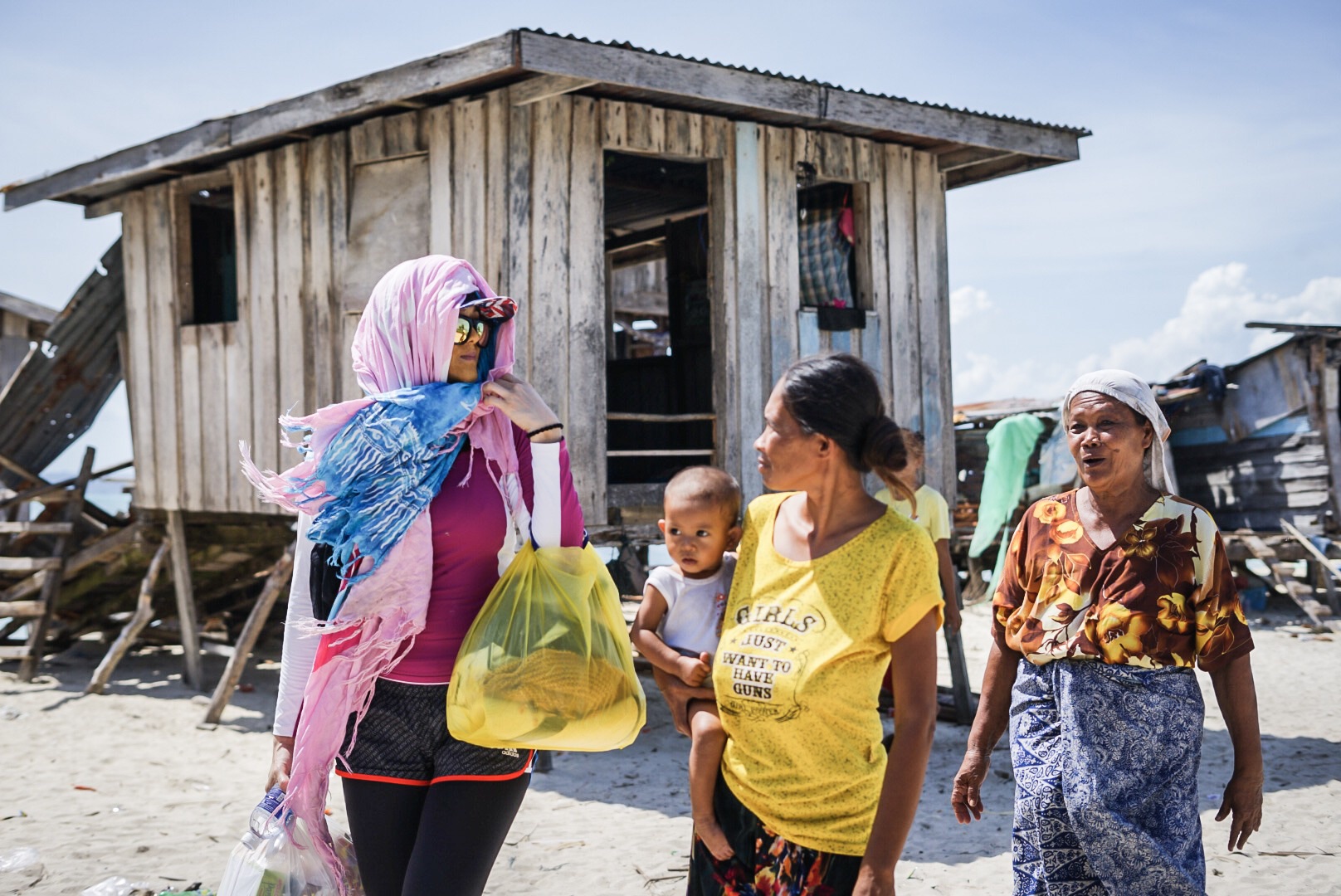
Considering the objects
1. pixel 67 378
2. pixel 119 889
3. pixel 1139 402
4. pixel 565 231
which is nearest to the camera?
pixel 1139 402

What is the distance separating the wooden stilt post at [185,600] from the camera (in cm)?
972

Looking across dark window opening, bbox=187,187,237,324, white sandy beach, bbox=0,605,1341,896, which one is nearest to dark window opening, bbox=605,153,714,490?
white sandy beach, bbox=0,605,1341,896

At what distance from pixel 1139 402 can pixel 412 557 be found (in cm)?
194

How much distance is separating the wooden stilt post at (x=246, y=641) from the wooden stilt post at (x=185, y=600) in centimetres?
104

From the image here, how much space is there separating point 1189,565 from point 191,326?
8.38 meters

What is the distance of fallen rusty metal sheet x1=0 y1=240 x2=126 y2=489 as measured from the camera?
1018cm

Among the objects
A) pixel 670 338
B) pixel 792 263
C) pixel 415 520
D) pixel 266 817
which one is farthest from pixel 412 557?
pixel 670 338

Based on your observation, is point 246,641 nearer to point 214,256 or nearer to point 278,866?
point 214,256

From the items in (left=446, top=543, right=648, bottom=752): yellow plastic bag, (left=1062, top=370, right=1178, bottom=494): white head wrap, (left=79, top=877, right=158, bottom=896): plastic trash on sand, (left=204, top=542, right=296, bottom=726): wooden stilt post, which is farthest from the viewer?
(left=204, top=542, right=296, bottom=726): wooden stilt post

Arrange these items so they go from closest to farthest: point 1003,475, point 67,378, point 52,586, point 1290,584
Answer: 1. point 52,586
2. point 67,378
3. point 1290,584
4. point 1003,475

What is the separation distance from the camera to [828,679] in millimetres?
2172

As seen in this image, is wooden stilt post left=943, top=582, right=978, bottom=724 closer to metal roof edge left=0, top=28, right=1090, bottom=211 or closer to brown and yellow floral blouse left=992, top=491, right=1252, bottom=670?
metal roof edge left=0, top=28, right=1090, bottom=211

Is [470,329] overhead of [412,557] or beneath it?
overhead

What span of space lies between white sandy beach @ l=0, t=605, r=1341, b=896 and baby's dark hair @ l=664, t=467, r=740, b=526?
2.83m
